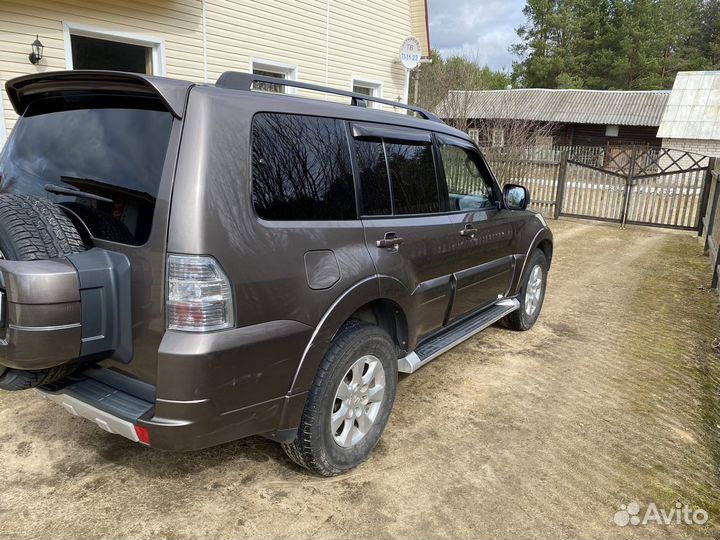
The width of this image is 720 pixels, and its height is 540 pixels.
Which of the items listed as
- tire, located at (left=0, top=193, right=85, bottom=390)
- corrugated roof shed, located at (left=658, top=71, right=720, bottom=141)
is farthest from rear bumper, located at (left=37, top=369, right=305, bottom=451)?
corrugated roof shed, located at (left=658, top=71, right=720, bottom=141)

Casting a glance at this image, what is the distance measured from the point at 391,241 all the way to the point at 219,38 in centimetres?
758

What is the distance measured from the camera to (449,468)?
2924 mm

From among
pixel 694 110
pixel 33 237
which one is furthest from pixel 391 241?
pixel 694 110

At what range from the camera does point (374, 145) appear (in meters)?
3.00

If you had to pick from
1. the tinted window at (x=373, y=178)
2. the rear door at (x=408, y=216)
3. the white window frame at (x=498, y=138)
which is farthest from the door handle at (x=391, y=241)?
the white window frame at (x=498, y=138)

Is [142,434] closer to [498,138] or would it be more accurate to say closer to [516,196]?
[516,196]

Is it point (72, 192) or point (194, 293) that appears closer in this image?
point (194, 293)

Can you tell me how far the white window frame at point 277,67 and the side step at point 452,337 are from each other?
6801 mm

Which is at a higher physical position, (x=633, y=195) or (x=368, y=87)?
(x=368, y=87)

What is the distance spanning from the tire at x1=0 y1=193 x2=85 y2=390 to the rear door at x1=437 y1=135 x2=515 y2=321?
230cm

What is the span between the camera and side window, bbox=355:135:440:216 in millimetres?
2914

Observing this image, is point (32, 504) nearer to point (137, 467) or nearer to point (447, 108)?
point (137, 467)

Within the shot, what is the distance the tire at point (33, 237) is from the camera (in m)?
2.14

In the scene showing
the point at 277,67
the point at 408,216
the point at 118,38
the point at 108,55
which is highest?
the point at 277,67
